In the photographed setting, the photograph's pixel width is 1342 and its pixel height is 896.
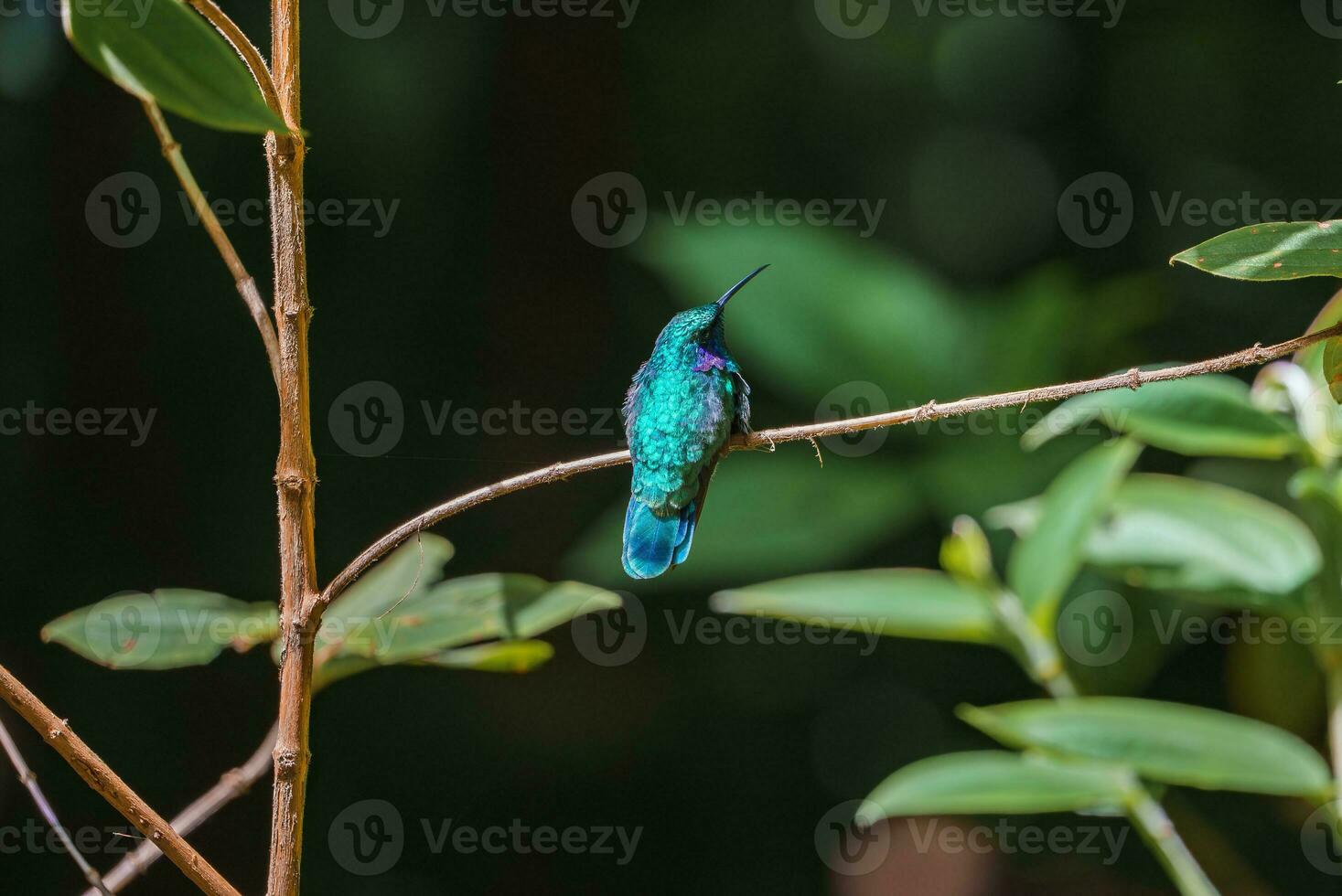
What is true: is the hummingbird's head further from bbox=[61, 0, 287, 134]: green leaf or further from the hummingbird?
bbox=[61, 0, 287, 134]: green leaf

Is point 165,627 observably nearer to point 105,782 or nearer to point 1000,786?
point 105,782

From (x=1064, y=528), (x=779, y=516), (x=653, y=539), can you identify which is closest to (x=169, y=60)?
(x=653, y=539)

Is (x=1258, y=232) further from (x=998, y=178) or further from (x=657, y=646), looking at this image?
(x=998, y=178)

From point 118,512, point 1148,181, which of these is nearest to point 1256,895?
point 1148,181

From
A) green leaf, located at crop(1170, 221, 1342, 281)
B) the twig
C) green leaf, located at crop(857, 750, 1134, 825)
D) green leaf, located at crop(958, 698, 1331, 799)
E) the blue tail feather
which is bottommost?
green leaf, located at crop(857, 750, 1134, 825)

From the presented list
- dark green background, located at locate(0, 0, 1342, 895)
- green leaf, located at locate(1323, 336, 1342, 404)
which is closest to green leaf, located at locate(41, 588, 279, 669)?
green leaf, located at locate(1323, 336, 1342, 404)

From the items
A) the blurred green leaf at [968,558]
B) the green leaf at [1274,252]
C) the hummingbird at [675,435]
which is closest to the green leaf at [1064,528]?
the blurred green leaf at [968,558]
